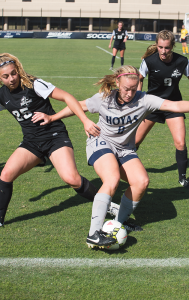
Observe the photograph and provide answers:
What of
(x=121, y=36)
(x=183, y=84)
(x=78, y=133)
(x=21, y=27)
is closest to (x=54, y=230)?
(x=78, y=133)

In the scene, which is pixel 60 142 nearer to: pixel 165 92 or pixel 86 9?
pixel 165 92

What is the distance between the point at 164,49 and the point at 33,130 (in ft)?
6.63

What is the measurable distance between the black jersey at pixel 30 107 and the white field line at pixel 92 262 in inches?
54.4

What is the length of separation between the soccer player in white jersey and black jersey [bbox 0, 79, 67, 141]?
14 centimetres

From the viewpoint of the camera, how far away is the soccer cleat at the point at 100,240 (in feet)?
10.4

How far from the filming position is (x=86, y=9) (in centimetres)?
6016

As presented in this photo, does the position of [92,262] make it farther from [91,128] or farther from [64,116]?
[64,116]

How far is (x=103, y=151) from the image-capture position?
3.67m

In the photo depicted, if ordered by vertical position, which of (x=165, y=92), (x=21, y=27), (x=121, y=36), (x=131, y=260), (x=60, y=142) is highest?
(x=21, y=27)

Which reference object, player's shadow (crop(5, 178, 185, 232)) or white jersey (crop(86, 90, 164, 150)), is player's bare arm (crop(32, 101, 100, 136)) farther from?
player's shadow (crop(5, 178, 185, 232))

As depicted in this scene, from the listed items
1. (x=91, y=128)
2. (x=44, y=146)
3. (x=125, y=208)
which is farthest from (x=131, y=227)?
(x=44, y=146)

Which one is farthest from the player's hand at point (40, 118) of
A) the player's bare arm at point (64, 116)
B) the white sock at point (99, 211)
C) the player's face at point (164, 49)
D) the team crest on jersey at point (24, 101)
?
the player's face at point (164, 49)

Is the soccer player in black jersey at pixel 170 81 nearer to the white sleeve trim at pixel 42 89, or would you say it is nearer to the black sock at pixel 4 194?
the white sleeve trim at pixel 42 89

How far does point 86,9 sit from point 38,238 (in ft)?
203
